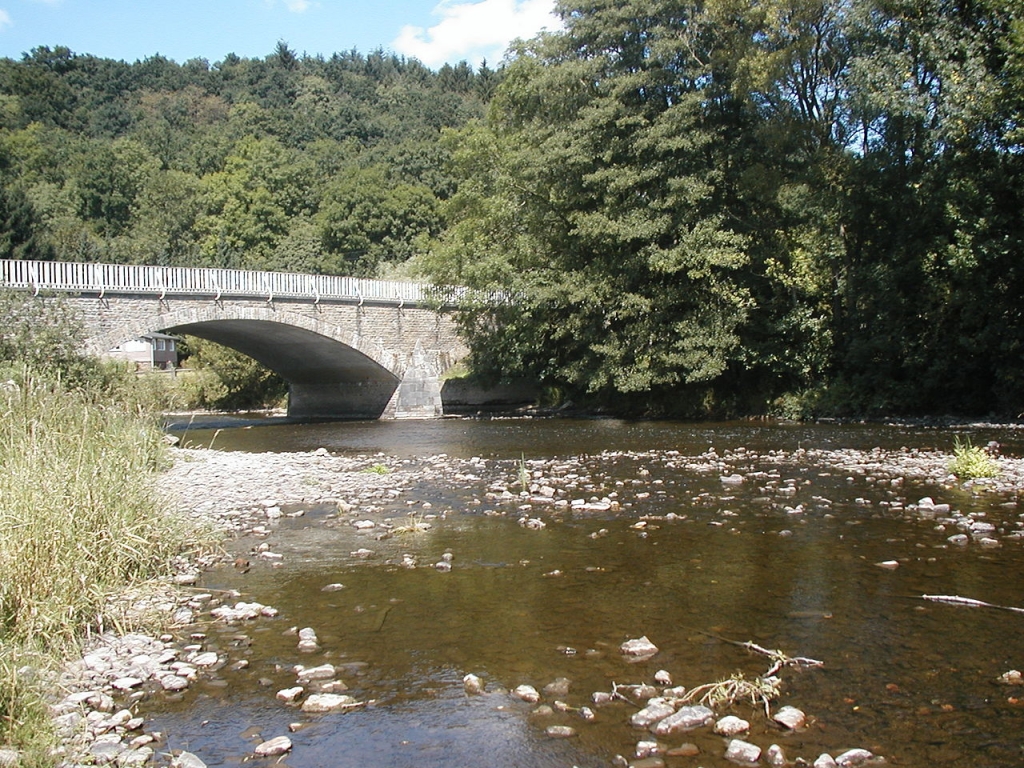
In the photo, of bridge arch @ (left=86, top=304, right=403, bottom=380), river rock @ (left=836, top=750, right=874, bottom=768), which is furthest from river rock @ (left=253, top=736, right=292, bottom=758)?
bridge arch @ (left=86, top=304, right=403, bottom=380)

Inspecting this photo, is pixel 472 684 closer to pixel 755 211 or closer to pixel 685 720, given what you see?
pixel 685 720

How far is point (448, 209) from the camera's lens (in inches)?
1752

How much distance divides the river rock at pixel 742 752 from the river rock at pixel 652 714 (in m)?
0.56

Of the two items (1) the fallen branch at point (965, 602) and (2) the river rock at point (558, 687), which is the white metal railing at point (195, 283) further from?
(1) the fallen branch at point (965, 602)

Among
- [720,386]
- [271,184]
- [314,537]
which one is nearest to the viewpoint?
[314,537]

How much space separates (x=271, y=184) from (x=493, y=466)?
74624mm

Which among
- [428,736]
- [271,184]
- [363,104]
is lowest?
[428,736]

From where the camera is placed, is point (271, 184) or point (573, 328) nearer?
point (573, 328)

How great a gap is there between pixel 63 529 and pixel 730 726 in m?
5.57

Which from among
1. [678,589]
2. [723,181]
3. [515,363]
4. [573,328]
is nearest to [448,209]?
[515,363]

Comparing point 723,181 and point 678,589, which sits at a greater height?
point 723,181

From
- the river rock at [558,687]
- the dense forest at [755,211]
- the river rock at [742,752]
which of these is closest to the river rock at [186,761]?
the river rock at [558,687]

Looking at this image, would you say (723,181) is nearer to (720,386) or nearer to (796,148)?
(796,148)

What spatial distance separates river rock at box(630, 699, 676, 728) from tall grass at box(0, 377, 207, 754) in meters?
3.71
